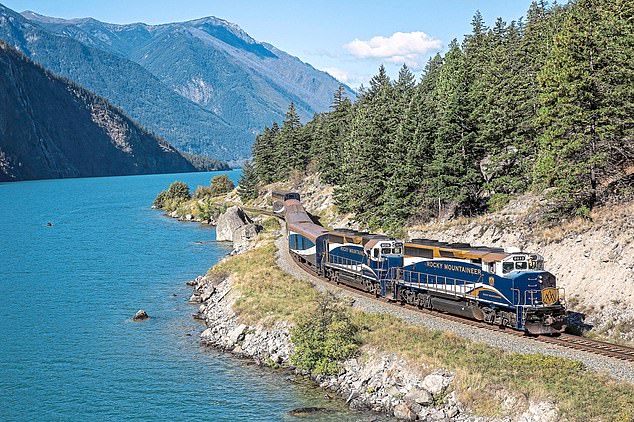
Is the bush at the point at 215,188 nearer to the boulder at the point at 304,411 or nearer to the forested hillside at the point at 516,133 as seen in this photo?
the forested hillside at the point at 516,133

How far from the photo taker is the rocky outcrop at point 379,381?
28.2 metres

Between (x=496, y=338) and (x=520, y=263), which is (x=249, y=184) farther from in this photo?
(x=496, y=338)

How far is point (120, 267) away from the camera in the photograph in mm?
79688

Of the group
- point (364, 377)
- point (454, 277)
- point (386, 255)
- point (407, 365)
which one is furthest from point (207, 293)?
point (407, 365)

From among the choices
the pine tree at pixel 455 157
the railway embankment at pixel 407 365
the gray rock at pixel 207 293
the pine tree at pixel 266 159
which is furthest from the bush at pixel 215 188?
the railway embankment at pixel 407 365

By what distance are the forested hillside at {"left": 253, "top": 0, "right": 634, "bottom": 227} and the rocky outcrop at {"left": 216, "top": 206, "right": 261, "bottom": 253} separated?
15864mm

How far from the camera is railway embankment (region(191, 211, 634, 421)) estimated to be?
26562 millimetres

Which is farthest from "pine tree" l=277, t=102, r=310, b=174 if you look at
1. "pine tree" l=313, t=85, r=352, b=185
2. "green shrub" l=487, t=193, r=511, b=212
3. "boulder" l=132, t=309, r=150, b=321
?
"boulder" l=132, t=309, r=150, b=321

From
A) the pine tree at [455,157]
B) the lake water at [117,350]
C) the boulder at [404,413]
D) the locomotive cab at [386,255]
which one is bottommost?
the lake water at [117,350]

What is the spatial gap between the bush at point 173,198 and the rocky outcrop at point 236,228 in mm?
58709

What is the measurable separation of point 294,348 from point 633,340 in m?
19.5

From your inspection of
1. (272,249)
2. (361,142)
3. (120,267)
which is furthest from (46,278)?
(361,142)

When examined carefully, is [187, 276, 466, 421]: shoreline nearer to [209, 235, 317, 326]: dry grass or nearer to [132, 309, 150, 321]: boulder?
[209, 235, 317, 326]: dry grass

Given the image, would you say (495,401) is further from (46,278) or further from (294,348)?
(46,278)
